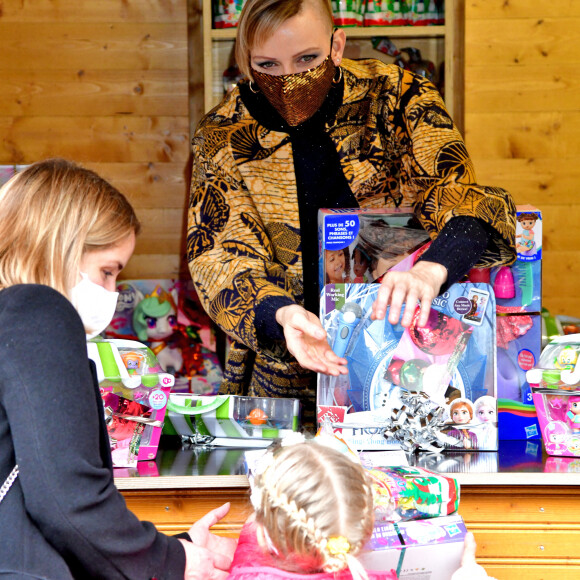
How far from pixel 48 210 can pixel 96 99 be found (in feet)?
8.38

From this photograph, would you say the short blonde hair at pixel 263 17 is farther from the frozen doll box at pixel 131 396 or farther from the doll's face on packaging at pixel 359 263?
the frozen doll box at pixel 131 396

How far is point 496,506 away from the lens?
1.37 m

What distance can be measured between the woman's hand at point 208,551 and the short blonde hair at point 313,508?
0.42 feet

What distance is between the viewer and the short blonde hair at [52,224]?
3.43 ft

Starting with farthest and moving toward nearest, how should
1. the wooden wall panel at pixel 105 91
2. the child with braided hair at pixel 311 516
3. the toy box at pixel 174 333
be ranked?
the wooden wall panel at pixel 105 91
the toy box at pixel 174 333
the child with braided hair at pixel 311 516

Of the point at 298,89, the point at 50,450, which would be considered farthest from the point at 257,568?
the point at 298,89

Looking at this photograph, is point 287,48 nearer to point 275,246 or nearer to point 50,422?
point 275,246

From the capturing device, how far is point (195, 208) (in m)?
→ 1.76

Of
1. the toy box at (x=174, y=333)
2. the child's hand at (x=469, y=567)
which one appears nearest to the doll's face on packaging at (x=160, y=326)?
the toy box at (x=174, y=333)

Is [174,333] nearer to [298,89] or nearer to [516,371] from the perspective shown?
[298,89]

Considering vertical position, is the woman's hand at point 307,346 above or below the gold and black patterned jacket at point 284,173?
below

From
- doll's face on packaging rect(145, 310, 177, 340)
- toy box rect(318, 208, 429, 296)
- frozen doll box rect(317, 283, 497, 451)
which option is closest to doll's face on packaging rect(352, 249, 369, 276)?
toy box rect(318, 208, 429, 296)

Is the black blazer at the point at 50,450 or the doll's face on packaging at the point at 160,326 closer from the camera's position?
the black blazer at the point at 50,450

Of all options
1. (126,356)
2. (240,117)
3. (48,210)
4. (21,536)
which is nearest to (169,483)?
(126,356)
